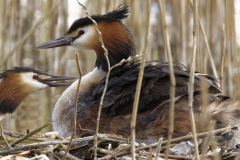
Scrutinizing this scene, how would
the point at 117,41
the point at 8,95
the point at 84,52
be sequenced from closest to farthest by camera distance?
the point at 8,95 → the point at 117,41 → the point at 84,52

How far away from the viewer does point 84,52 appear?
10875 millimetres

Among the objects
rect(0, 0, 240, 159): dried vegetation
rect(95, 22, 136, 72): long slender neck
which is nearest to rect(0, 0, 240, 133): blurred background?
rect(0, 0, 240, 159): dried vegetation

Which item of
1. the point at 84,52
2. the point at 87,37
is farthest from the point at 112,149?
the point at 84,52

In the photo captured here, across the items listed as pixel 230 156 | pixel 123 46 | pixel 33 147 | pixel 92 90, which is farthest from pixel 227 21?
pixel 33 147

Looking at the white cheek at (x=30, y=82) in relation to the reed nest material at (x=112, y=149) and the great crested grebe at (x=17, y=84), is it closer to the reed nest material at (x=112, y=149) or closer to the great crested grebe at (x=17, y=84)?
the great crested grebe at (x=17, y=84)

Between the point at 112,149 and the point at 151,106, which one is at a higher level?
the point at 151,106

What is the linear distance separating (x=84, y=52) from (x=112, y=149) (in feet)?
22.3

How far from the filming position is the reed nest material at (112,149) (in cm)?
390

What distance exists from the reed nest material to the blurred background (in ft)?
4.56

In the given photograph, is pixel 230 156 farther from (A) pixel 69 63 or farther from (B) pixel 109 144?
(A) pixel 69 63

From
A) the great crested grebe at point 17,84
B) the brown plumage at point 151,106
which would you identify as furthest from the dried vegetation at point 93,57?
the brown plumage at point 151,106

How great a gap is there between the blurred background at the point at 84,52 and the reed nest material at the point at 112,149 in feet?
4.56

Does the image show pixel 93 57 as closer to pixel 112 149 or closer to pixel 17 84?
pixel 17 84

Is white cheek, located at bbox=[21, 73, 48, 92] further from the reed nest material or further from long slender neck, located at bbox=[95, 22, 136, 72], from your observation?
the reed nest material
